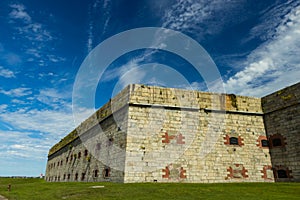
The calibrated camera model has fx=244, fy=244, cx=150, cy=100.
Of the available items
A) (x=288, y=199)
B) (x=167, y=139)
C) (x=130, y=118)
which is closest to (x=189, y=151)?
(x=167, y=139)

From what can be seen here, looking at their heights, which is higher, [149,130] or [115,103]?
[115,103]

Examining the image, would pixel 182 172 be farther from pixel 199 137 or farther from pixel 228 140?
pixel 228 140

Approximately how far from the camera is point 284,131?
54.5ft

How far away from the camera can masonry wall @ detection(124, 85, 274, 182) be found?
14805 mm

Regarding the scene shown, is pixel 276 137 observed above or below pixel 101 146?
above

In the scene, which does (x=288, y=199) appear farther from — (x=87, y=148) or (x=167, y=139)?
(x=87, y=148)

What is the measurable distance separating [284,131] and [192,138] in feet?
21.1

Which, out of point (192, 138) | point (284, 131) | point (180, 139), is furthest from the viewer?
point (284, 131)

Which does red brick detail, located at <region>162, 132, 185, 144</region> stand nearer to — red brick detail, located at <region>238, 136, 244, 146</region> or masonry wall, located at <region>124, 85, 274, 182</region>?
masonry wall, located at <region>124, 85, 274, 182</region>

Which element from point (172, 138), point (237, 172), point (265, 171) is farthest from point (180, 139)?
point (265, 171)

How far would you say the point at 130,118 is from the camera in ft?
50.3

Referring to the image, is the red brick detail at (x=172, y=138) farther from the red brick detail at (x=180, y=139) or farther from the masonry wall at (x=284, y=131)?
the masonry wall at (x=284, y=131)

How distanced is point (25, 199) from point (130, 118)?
7189 mm

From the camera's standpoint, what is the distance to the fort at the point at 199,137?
49.0 ft
